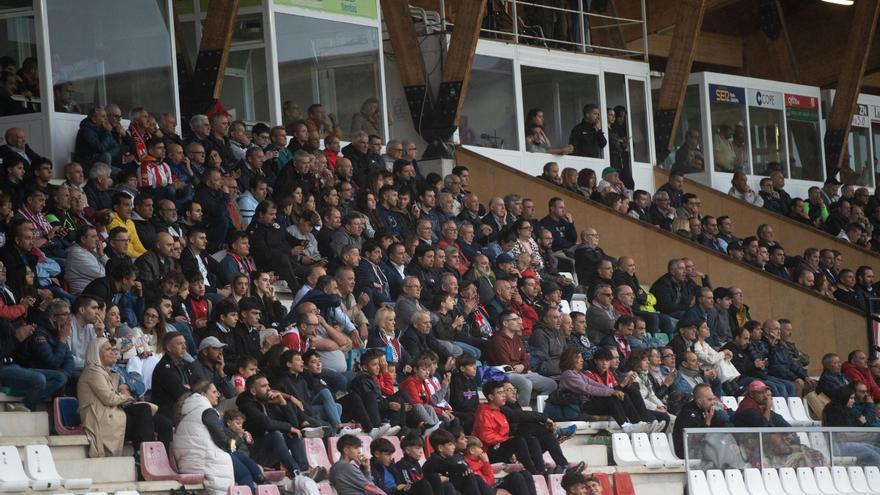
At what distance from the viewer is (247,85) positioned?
16609 mm

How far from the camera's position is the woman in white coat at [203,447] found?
9.58 metres

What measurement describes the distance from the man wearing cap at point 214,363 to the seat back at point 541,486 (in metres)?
2.26

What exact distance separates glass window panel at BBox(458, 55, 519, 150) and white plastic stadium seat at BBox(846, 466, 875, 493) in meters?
6.83

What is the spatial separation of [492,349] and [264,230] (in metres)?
2.04

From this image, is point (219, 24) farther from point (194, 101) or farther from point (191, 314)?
point (191, 314)

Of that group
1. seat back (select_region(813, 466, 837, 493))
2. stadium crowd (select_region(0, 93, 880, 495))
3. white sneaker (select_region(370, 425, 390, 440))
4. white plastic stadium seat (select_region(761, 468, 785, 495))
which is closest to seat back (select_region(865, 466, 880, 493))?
stadium crowd (select_region(0, 93, 880, 495))

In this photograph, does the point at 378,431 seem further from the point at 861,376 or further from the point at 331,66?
the point at 331,66

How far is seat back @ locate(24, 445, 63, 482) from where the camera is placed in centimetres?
905

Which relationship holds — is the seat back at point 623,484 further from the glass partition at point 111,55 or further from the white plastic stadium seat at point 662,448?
the glass partition at point 111,55

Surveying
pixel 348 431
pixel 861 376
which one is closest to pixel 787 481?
pixel 861 376

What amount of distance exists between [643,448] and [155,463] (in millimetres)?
4649

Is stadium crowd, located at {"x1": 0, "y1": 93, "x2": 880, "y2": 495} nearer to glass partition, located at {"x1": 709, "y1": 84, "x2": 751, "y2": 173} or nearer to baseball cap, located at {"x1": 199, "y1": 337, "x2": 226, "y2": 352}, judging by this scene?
baseball cap, located at {"x1": 199, "y1": 337, "x2": 226, "y2": 352}

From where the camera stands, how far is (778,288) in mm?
17594

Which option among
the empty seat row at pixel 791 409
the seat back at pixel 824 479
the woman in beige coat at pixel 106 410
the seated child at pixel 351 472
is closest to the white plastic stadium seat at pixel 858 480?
the seat back at pixel 824 479
